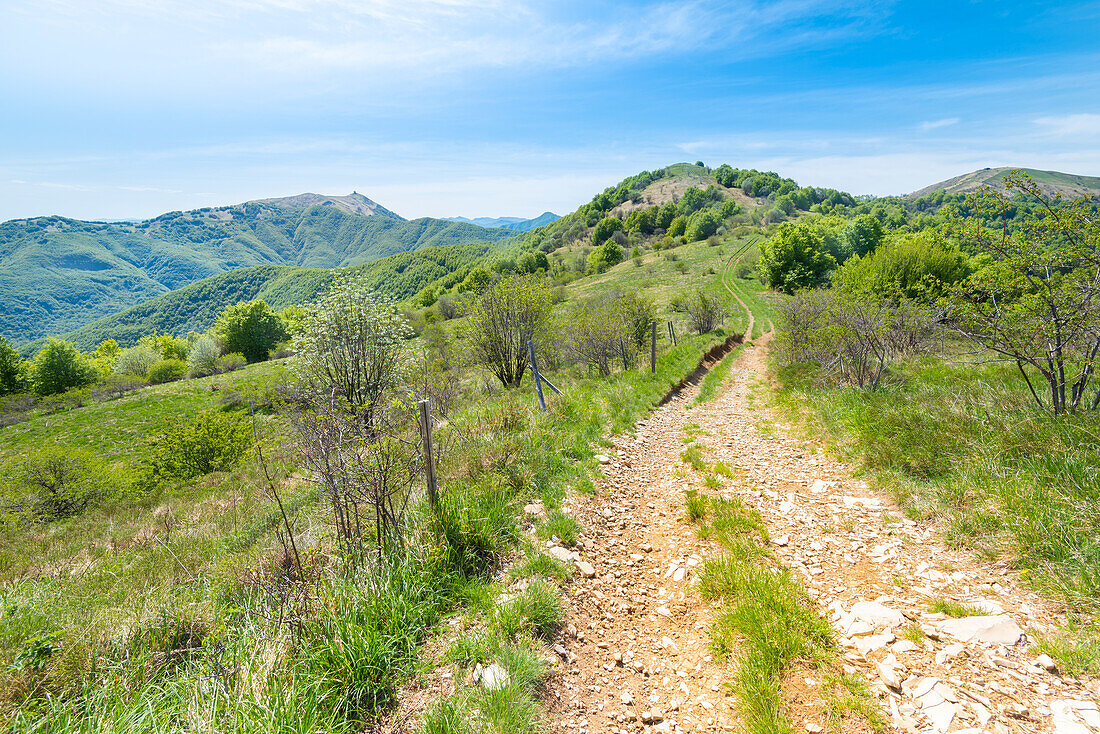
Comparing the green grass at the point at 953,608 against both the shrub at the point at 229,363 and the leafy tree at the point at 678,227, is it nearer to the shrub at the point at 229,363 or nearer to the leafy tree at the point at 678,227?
the shrub at the point at 229,363

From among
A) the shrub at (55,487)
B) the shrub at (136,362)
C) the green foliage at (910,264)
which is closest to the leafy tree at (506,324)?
the shrub at (55,487)

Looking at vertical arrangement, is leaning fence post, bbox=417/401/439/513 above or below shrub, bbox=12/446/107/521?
above

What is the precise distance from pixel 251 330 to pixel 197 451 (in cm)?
5752

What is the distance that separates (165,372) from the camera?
2260 inches

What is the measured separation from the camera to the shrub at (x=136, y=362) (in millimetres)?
58281

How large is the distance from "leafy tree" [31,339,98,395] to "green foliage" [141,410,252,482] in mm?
53366

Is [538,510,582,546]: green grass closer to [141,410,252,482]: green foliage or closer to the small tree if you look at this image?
[141,410,252,482]: green foliage

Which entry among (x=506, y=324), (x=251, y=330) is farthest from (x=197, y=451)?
(x=251, y=330)

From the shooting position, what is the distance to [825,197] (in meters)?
130

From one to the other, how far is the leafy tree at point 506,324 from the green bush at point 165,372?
65463mm

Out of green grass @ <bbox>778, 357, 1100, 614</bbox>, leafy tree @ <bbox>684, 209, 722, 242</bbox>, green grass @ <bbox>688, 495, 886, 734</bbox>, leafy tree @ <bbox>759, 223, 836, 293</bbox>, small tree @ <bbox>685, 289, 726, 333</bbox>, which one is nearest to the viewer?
green grass @ <bbox>688, 495, 886, 734</bbox>

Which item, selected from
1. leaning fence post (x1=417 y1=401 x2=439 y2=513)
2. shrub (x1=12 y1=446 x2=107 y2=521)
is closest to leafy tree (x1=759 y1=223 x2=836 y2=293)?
leaning fence post (x1=417 y1=401 x2=439 y2=513)

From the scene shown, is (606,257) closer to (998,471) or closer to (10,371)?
(998,471)

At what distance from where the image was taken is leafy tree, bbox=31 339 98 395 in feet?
160
